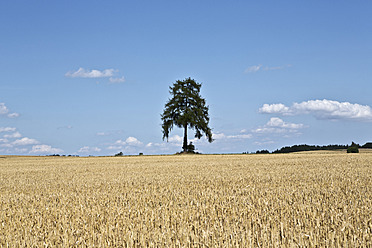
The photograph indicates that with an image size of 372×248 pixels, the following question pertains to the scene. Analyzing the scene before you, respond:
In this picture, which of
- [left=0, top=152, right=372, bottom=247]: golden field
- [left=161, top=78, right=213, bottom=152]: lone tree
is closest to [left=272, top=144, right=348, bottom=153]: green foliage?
[left=161, top=78, right=213, bottom=152]: lone tree

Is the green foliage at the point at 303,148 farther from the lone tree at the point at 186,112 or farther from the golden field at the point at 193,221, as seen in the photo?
the golden field at the point at 193,221

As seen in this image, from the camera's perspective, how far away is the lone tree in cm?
4172

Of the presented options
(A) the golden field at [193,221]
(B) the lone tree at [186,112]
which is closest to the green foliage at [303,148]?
(B) the lone tree at [186,112]

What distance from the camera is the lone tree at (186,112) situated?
4172cm

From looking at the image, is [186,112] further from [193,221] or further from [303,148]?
[193,221]

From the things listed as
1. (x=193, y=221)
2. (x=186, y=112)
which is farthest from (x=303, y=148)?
(x=193, y=221)

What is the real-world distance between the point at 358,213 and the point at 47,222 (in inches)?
153

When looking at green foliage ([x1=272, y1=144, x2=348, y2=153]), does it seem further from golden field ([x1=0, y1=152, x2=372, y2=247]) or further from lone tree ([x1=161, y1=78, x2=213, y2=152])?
golden field ([x1=0, y1=152, x2=372, y2=247])

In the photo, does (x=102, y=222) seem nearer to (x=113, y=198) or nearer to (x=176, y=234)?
(x=176, y=234)

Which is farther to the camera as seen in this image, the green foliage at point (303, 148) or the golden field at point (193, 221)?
the green foliage at point (303, 148)

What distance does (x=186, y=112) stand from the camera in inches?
1666

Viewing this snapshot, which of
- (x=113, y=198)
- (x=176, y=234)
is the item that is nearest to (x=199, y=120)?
(x=113, y=198)

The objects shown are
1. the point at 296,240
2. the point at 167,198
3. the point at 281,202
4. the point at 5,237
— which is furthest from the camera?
the point at 167,198

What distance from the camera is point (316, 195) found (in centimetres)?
612
